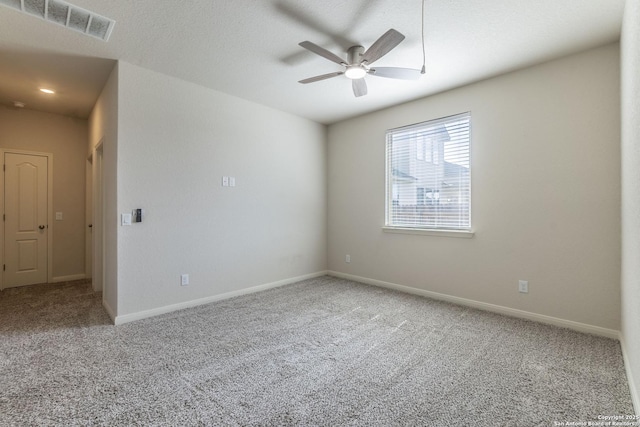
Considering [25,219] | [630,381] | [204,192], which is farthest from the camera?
[25,219]

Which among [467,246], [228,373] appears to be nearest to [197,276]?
[228,373]

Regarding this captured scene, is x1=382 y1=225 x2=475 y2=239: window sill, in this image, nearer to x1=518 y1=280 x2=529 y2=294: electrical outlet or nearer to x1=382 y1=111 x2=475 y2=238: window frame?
x1=382 y1=111 x2=475 y2=238: window frame

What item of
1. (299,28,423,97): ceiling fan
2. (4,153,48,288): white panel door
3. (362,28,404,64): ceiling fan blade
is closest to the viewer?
(362,28,404,64): ceiling fan blade

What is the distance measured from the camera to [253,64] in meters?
3.06

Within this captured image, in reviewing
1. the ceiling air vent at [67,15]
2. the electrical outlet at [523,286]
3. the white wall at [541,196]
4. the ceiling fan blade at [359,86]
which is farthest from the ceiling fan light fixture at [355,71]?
the electrical outlet at [523,286]

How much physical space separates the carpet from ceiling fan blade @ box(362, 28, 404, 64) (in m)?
2.49

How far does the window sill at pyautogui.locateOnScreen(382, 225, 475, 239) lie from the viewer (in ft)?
11.6

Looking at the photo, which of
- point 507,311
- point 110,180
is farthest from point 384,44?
point 110,180

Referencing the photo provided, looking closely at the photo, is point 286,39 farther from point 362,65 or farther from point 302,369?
point 302,369

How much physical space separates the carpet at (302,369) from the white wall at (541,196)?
16.1 inches

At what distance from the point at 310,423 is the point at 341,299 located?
89.4 inches

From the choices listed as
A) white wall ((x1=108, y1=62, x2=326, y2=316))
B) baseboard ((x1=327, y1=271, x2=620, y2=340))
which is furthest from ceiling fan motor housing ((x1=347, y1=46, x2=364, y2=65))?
baseboard ((x1=327, y1=271, x2=620, y2=340))

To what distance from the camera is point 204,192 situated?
12.0 ft

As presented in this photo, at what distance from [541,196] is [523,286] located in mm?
997
